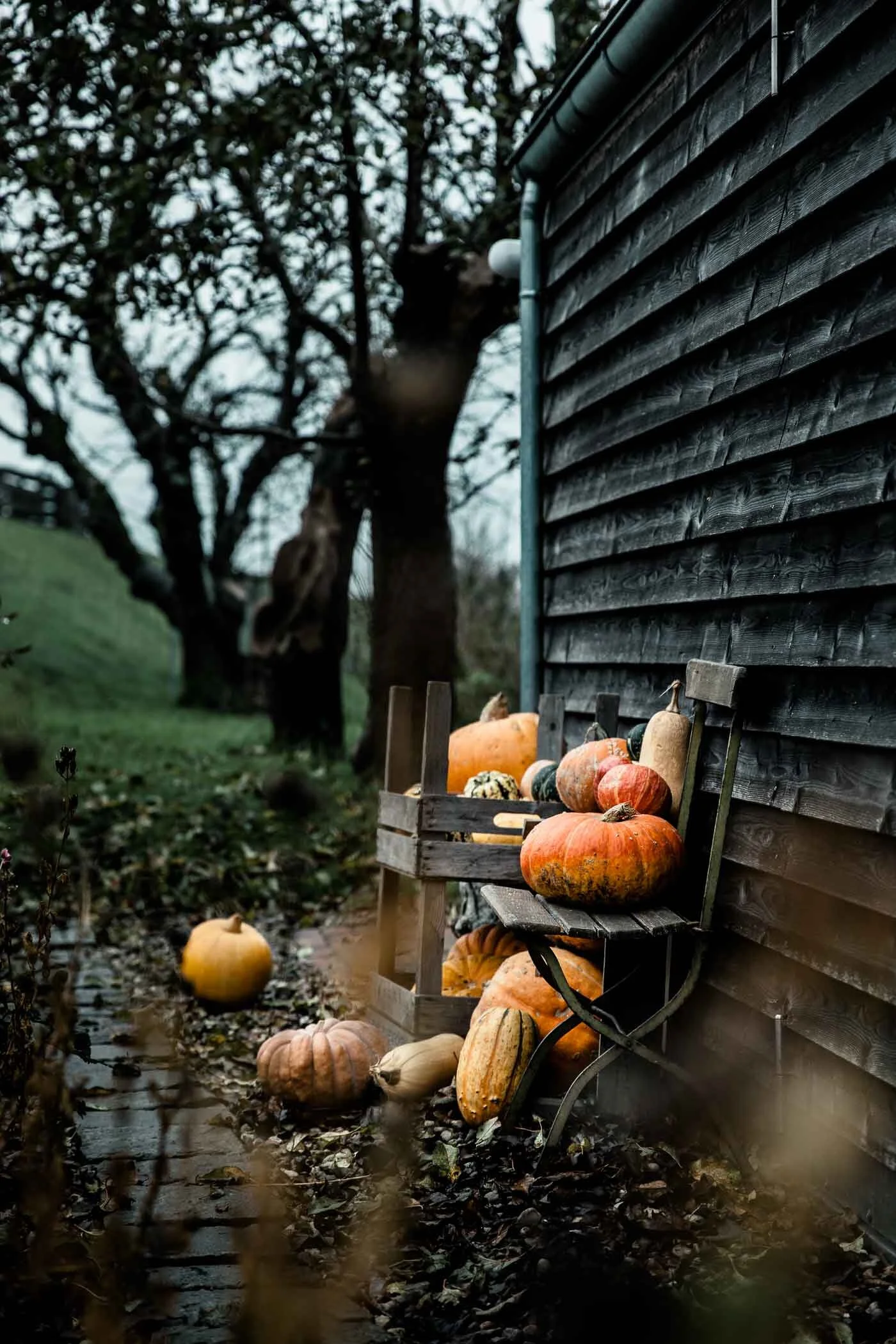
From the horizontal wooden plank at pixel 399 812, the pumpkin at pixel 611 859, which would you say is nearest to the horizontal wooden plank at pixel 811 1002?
the pumpkin at pixel 611 859

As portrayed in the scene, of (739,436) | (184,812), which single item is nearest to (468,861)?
(739,436)

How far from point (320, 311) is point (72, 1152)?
1077cm

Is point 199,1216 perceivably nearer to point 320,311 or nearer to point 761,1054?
point 761,1054

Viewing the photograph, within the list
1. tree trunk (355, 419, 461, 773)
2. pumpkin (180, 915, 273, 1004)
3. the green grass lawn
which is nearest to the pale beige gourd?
the green grass lawn

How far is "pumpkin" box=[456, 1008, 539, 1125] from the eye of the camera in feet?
11.3

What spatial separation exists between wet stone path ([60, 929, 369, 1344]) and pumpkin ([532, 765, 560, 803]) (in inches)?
62.7

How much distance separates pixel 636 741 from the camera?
4.14 m

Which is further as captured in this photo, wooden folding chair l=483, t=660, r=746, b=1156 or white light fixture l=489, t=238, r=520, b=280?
white light fixture l=489, t=238, r=520, b=280

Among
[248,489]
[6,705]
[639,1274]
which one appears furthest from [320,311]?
[639,1274]

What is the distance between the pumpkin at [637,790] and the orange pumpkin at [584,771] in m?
0.15

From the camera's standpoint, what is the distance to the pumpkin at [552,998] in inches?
143

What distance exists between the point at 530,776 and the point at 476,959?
0.78 meters

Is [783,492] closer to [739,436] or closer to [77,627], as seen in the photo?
[739,436]

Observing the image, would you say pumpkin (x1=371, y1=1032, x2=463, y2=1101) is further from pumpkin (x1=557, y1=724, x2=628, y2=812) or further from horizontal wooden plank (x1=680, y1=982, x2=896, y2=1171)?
pumpkin (x1=557, y1=724, x2=628, y2=812)
